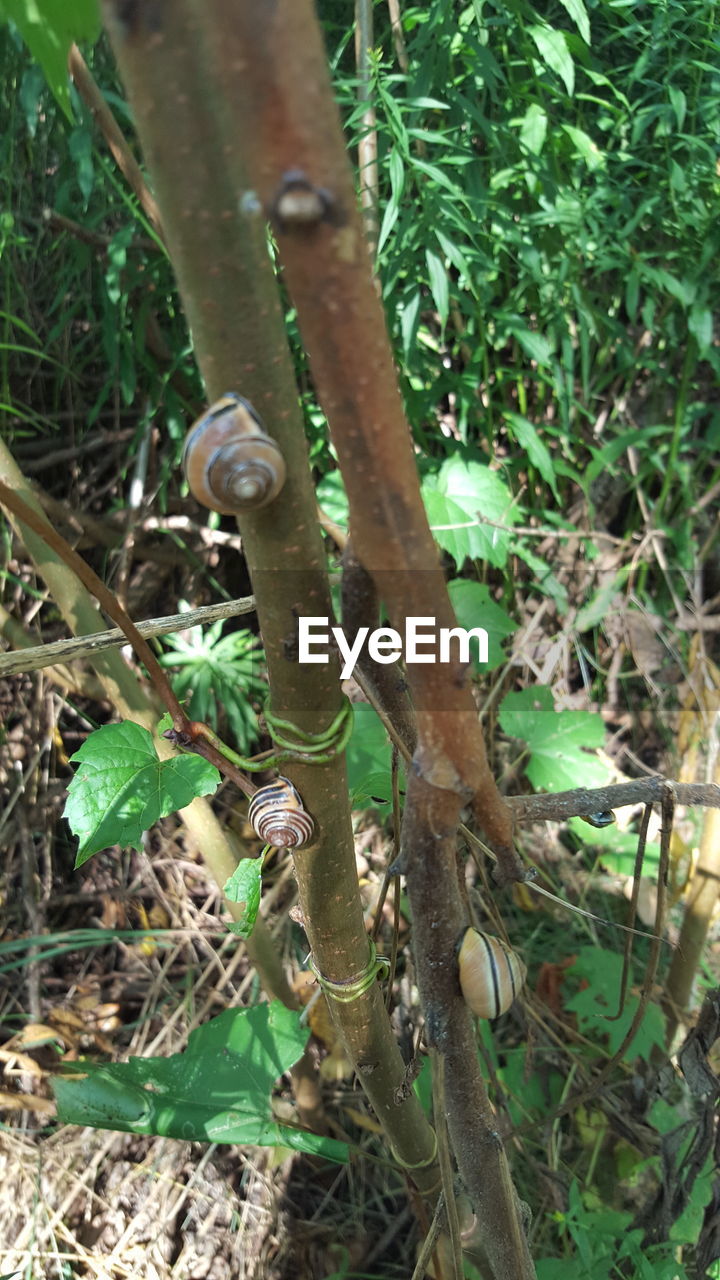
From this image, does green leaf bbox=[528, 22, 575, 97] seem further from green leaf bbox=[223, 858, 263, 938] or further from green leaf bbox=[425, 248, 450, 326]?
A: green leaf bbox=[223, 858, 263, 938]

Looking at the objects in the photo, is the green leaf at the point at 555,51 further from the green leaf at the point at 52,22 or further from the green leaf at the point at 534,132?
the green leaf at the point at 52,22

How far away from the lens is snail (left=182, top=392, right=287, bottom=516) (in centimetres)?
48

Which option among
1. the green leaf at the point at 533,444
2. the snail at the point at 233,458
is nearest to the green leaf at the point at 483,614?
the green leaf at the point at 533,444

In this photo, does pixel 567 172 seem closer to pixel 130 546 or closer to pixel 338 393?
pixel 130 546

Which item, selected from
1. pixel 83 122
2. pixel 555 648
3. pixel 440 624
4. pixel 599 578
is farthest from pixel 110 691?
pixel 599 578

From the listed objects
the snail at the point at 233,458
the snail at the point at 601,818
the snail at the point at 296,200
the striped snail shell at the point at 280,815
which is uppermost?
the snail at the point at 296,200

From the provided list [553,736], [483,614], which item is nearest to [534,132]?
[483,614]

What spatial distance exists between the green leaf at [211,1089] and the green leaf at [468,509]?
89 cm

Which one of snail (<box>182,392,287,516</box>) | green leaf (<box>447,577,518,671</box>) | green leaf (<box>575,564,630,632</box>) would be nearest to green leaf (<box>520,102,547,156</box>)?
green leaf (<box>447,577,518,671</box>)

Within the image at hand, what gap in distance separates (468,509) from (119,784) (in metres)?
1.11

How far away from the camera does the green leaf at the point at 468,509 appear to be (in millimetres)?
1669

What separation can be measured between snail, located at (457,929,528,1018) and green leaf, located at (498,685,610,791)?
44.0 inches

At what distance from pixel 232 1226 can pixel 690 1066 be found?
2.92ft

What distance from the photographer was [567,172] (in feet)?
5.71
